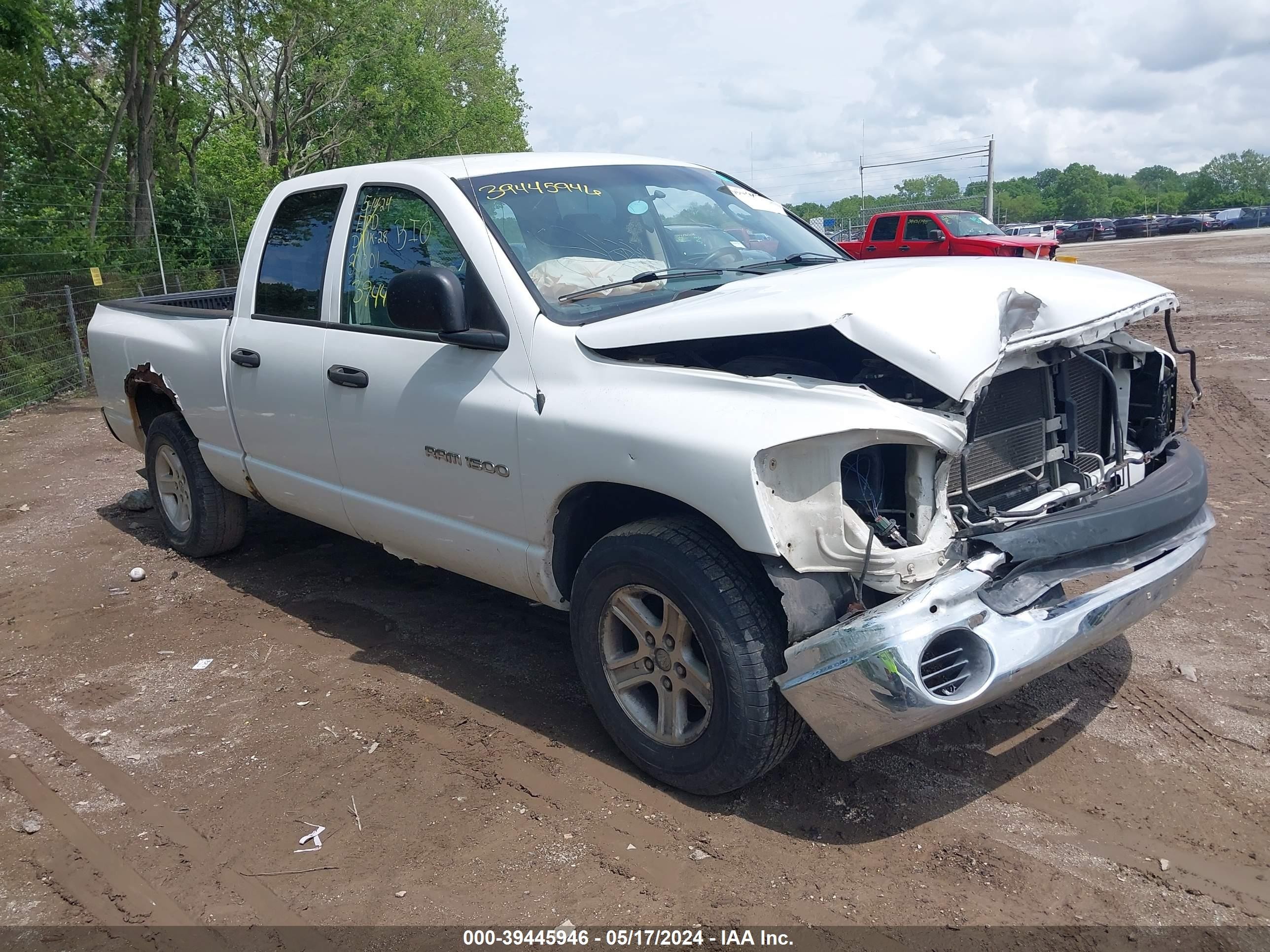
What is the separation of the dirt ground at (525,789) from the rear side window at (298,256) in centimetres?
157

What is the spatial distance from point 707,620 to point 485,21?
1976 inches

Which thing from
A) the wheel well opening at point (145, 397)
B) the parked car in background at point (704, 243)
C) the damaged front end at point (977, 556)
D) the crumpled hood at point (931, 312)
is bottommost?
the damaged front end at point (977, 556)

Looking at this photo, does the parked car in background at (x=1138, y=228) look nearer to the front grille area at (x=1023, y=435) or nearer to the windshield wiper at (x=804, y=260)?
the windshield wiper at (x=804, y=260)

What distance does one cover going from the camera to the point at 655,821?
10.6ft

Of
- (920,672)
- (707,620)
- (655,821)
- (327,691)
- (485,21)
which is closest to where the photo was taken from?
(920,672)

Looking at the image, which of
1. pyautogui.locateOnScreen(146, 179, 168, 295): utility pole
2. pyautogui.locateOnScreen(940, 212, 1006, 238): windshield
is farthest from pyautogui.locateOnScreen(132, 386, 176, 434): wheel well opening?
pyautogui.locateOnScreen(940, 212, 1006, 238): windshield

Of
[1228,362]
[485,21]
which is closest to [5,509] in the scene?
[1228,362]

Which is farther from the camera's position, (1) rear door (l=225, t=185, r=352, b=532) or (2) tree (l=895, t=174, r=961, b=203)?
(2) tree (l=895, t=174, r=961, b=203)

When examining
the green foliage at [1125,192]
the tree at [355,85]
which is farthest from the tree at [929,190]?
the tree at [355,85]

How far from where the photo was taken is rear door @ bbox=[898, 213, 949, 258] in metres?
20.9

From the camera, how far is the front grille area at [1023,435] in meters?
3.21

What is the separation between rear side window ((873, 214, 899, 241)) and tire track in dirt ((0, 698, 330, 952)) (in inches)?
813

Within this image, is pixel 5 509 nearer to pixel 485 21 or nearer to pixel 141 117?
pixel 141 117

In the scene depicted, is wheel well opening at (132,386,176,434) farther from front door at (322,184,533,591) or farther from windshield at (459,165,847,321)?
windshield at (459,165,847,321)
